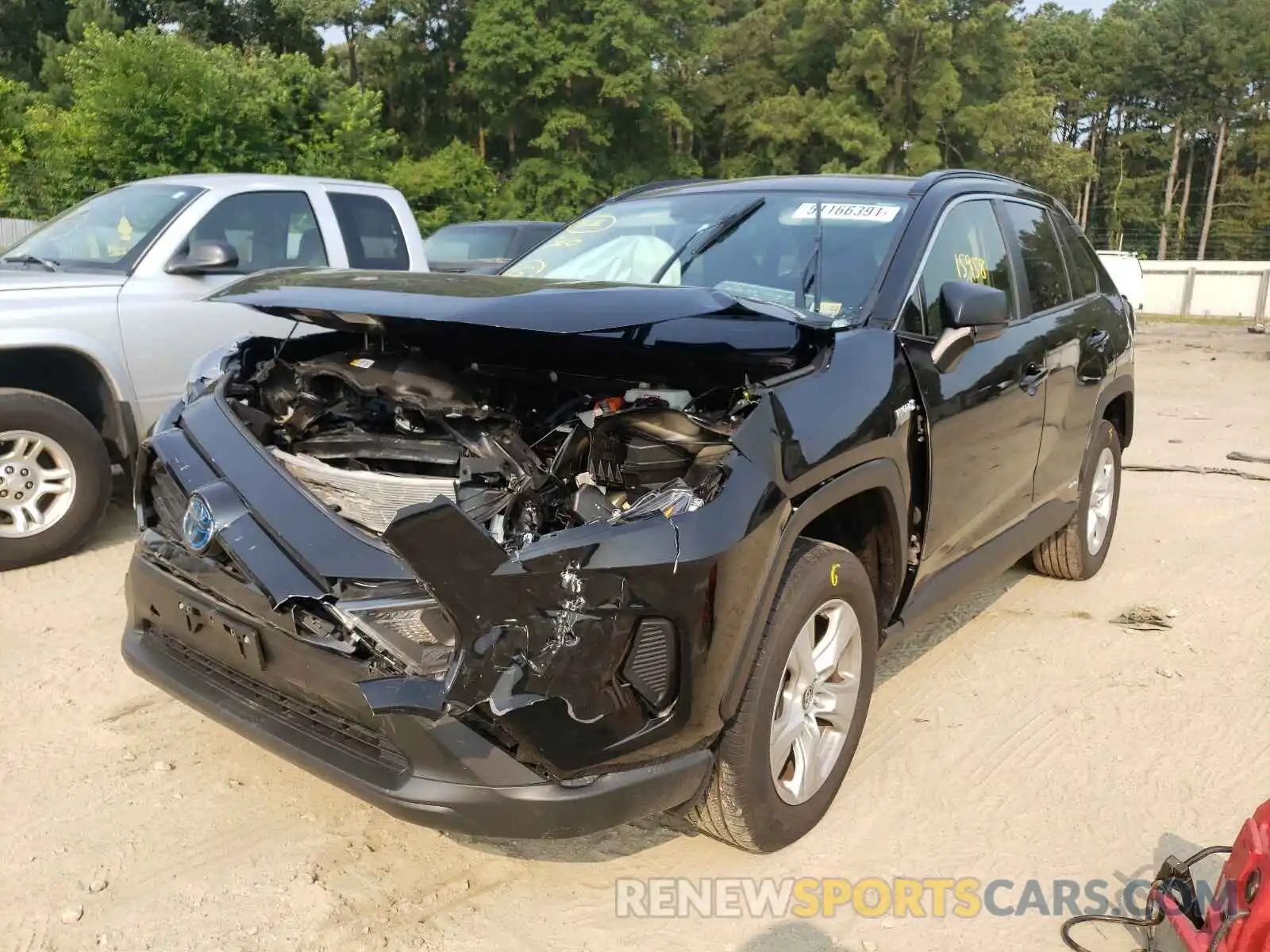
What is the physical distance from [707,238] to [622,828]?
2.15 meters

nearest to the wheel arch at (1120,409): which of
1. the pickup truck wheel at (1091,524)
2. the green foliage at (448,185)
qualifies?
the pickup truck wheel at (1091,524)

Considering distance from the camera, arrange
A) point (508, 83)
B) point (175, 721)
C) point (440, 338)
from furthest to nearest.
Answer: point (508, 83) < point (175, 721) < point (440, 338)

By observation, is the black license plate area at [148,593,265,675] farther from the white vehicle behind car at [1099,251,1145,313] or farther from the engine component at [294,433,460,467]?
the white vehicle behind car at [1099,251,1145,313]

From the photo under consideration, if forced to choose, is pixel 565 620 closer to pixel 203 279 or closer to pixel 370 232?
pixel 203 279

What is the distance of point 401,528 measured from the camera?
7.32ft

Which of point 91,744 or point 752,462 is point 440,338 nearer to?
point 752,462

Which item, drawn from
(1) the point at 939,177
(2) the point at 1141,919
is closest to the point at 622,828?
(2) the point at 1141,919

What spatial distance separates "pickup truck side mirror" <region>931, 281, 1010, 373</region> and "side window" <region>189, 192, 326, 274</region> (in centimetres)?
407

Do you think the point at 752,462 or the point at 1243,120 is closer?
the point at 752,462

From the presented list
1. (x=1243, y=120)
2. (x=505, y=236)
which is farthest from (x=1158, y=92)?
(x=505, y=236)

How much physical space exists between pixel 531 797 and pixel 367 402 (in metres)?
1.57

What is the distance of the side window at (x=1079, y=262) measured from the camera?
5105 mm

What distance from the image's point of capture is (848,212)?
3887 mm

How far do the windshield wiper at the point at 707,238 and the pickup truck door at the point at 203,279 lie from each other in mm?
2216
